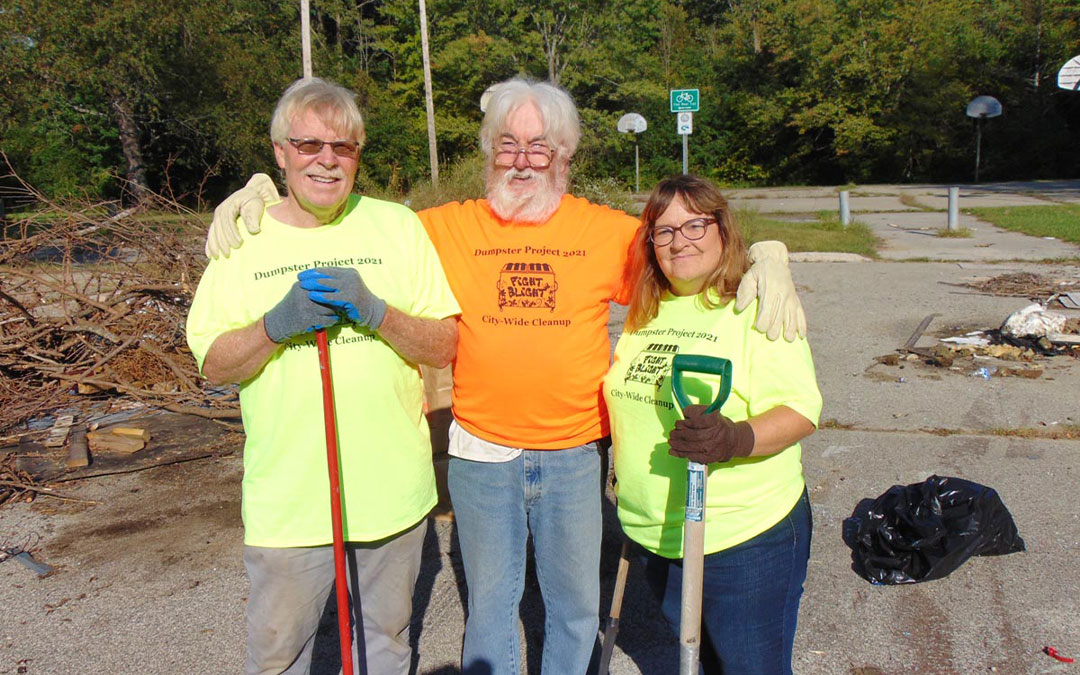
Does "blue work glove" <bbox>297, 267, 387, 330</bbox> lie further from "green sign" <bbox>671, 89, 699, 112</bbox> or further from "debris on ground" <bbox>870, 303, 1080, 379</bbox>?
"green sign" <bbox>671, 89, 699, 112</bbox>

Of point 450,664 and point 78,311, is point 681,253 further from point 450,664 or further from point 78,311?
point 78,311

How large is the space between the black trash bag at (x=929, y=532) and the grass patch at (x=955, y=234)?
1282 cm

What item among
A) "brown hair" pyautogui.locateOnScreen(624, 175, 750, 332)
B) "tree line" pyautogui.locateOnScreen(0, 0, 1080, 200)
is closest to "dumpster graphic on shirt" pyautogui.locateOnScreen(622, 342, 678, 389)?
"brown hair" pyautogui.locateOnScreen(624, 175, 750, 332)

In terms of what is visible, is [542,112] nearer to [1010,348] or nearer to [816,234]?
[1010,348]

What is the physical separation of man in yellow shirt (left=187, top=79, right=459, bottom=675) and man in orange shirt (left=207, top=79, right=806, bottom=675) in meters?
0.19

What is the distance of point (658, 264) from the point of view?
2.45 metres

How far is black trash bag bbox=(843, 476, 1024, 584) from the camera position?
11.9 ft

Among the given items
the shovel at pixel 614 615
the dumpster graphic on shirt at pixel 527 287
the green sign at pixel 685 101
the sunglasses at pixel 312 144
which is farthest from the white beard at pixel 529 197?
the green sign at pixel 685 101

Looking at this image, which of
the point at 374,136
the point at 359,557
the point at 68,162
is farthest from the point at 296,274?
the point at 374,136

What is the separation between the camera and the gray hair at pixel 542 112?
2537 millimetres

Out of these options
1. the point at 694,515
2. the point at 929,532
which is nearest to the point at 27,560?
the point at 694,515

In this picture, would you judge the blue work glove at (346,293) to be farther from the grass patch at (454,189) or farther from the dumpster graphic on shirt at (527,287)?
the grass patch at (454,189)

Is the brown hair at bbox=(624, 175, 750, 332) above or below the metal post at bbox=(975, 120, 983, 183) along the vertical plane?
below

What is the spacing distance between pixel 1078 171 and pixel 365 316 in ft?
123
